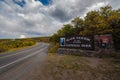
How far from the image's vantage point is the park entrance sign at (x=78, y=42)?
1295cm

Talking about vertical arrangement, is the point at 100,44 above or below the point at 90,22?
below

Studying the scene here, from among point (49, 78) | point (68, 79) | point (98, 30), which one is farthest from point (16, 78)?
point (98, 30)

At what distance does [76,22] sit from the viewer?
23031 millimetres

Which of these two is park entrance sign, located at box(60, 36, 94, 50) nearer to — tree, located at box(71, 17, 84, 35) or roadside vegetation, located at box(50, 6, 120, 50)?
roadside vegetation, located at box(50, 6, 120, 50)

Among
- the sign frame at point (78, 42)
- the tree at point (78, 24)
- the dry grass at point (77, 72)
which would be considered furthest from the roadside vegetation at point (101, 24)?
the dry grass at point (77, 72)

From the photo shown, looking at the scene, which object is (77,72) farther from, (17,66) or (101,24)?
(101,24)

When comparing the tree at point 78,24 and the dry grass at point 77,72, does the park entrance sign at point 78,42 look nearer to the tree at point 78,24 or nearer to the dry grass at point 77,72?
the dry grass at point 77,72

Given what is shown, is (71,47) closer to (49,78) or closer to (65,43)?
(65,43)

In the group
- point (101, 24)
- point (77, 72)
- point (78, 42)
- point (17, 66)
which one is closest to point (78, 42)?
point (78, 42)

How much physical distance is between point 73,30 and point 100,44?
11978mm

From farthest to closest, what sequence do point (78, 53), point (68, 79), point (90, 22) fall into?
point (90, 22), point (78, 53), point (68, 79)

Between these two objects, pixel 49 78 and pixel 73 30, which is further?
pixel 73 30

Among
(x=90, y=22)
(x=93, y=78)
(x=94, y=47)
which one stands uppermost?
(x=90, y=22)

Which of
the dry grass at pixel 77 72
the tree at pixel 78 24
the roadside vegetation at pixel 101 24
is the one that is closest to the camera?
the dry grass at pixel 77 72
